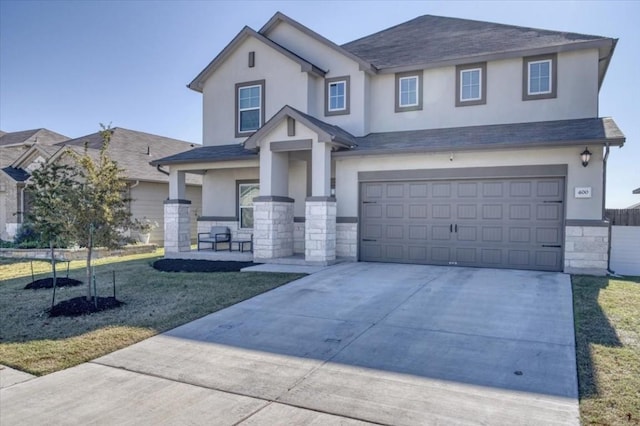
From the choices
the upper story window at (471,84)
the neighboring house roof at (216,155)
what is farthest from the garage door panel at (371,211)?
the upper story window at (471,84)

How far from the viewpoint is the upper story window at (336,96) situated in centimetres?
1358

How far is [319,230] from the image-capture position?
11617 millimetres

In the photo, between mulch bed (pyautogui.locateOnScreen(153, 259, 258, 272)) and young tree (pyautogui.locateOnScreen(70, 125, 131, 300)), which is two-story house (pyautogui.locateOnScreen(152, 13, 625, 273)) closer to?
mulch bed (pyautogui.locateOnScreen(153, 259, 258, 272))

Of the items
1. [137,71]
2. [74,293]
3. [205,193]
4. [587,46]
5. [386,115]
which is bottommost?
[74,293]

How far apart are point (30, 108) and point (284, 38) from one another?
17160 mm

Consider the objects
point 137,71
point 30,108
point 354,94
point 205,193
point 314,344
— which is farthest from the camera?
point 30,108

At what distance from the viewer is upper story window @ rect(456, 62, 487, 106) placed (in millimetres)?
12328

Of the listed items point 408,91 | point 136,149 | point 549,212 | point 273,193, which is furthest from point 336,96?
point 136,149

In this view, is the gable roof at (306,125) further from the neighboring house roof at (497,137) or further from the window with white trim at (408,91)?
the window with white trim at (408,91)

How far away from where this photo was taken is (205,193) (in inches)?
627

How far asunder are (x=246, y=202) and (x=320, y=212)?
4.66 m

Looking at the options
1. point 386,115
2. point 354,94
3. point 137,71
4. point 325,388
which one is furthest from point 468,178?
point 137,71

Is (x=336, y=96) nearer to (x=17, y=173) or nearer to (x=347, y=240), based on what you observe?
(x=347, y=240)

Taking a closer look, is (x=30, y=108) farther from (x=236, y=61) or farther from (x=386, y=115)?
(x=386, y=115)
